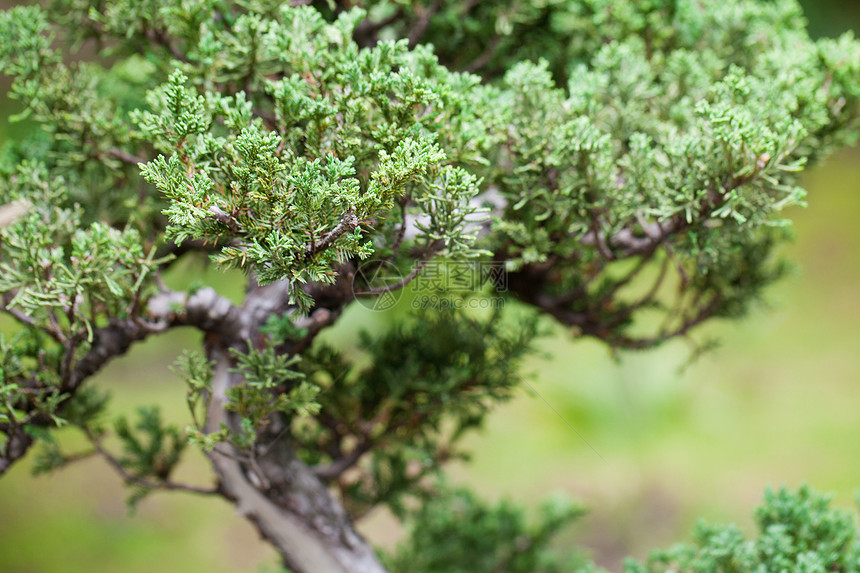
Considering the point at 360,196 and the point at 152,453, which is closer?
the point at 360,196

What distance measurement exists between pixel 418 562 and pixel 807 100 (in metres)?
1.27

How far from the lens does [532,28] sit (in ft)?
4.33

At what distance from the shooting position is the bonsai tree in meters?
0.81

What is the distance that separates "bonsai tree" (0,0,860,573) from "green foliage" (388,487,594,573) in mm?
289

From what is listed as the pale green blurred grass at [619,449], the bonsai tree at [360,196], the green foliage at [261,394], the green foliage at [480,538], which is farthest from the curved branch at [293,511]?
the pale green blurred grass at [619,449]

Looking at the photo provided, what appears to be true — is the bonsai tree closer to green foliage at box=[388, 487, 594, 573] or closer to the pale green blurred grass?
green foliage at box=[388, 487, 594, 573]

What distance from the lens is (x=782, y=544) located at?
108 centimetres

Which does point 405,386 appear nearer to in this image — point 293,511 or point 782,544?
point 293,511

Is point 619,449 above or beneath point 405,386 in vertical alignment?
above

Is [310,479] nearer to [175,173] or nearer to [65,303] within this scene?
[65,303]

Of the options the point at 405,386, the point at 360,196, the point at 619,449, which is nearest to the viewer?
the point at 360,196

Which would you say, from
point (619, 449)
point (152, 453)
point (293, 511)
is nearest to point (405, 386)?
point (293, 511)

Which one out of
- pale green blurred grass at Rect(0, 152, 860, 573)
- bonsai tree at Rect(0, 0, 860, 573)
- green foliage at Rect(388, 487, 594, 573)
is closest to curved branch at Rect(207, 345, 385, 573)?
bonsai tree at Rect(0, 0, 860, 573)

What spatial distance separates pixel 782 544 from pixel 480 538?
0.74 m
